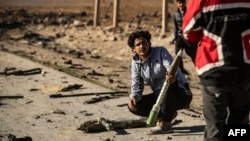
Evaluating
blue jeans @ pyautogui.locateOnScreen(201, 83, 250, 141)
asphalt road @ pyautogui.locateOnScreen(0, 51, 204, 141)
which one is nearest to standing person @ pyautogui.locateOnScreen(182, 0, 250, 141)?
blue jeans @ pyautogui.locateOnScreen(201, 83, 250, 141)

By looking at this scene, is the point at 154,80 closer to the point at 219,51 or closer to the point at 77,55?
the point at 219,51

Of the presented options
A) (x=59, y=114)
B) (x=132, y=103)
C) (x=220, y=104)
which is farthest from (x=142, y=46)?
(x=220, y=104)

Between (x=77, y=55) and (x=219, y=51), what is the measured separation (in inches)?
465

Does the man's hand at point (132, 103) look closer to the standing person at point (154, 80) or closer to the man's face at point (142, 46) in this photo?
the standing person at point (154, 80)

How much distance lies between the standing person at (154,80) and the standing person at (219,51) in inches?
77.2

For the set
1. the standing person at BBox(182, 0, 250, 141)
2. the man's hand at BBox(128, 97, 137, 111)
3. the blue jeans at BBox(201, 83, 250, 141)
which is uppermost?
the standing person at BBox(182, 0, 250, 141)

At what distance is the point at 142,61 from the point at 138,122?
849 mm

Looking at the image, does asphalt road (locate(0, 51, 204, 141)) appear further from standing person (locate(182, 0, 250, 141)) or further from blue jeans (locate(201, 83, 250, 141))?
standing person (locate(182, 0, 250, 141))

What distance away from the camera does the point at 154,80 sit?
6281mm

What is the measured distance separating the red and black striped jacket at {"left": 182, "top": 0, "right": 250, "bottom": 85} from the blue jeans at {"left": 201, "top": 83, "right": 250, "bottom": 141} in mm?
74

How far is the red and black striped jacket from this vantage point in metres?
3.96

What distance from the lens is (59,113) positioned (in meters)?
7.54

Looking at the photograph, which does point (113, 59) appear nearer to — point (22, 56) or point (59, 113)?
point (22, 56)

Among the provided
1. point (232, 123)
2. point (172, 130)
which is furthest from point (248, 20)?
point (172, 130)
